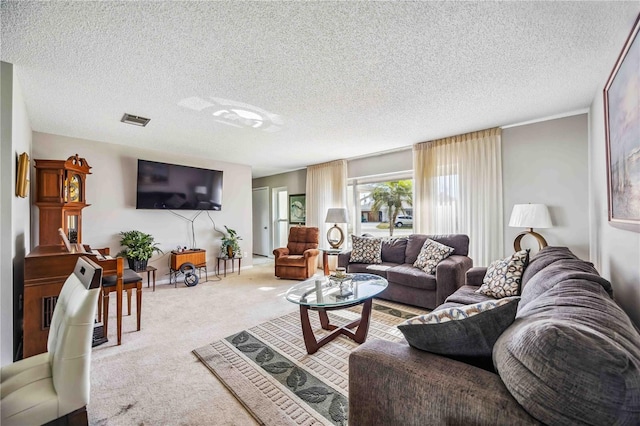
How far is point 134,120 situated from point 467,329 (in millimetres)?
3889

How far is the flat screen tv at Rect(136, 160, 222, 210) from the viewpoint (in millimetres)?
4496

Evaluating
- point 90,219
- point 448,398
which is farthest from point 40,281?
point 448,398

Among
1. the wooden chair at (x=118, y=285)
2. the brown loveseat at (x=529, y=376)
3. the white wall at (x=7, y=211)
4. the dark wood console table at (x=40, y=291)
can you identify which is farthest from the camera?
the wooden chair at (x=118, y=285)

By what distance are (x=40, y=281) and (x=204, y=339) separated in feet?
4.53

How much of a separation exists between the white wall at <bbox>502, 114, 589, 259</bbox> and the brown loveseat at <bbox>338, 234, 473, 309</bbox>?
85 cm

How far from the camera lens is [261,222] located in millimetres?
7824

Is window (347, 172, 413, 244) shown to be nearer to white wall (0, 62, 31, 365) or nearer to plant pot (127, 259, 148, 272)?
plant pot (127, 259, 148, 272)

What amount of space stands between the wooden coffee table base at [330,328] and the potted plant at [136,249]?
3.19 meters

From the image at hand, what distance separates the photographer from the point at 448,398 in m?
0.87

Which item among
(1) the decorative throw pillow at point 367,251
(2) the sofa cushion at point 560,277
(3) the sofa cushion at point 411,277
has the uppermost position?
(2) the sofa cushion at point 560,277

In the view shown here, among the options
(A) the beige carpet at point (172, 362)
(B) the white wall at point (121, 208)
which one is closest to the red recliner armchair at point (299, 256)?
(A) the beige carpet at point (172, 362)

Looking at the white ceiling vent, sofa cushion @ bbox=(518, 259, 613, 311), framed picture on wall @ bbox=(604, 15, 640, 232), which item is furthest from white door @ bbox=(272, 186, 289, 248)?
framed picture on wall @ bbox=(604, 15, 640, 232)

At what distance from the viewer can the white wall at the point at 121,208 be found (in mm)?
3943

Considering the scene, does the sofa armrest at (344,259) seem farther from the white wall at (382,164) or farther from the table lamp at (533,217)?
the table lamp at (533,217)
